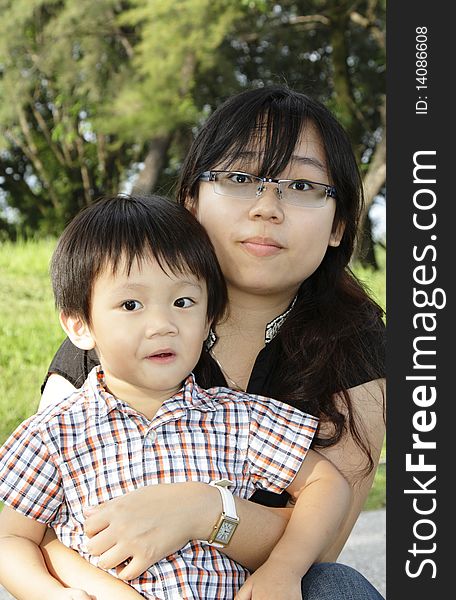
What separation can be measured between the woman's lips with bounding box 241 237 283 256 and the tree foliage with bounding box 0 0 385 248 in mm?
4535

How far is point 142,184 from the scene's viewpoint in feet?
24.0

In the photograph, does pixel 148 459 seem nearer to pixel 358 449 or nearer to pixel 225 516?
pixel 225 516

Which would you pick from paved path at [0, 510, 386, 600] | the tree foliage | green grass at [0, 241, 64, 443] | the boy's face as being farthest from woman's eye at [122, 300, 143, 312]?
the tree foliage

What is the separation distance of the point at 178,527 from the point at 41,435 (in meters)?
0.29

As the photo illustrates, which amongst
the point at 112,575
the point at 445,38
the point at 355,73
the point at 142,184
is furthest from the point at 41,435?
the point at 355,73

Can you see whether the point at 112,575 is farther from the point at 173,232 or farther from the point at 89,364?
the point at 173,232

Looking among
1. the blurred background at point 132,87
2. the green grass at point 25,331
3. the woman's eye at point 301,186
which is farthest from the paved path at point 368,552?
the blurred background at point 132,87

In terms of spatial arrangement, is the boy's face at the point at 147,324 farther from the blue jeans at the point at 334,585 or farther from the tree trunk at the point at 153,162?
the tree trunk at the point at 153,162

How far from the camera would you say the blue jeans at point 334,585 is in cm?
156

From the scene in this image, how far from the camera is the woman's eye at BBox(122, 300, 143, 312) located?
157 cm

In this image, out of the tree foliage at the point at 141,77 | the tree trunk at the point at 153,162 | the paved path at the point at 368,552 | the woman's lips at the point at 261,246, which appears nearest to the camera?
the woman's lips at the point at 261,246

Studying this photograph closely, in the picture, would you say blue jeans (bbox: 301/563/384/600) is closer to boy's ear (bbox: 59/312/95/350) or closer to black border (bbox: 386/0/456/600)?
black border (bbox: 386/0/456/600)

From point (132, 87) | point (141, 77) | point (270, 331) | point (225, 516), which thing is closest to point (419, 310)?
point (270, 331)

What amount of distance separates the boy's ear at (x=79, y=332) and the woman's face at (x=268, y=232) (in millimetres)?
298
